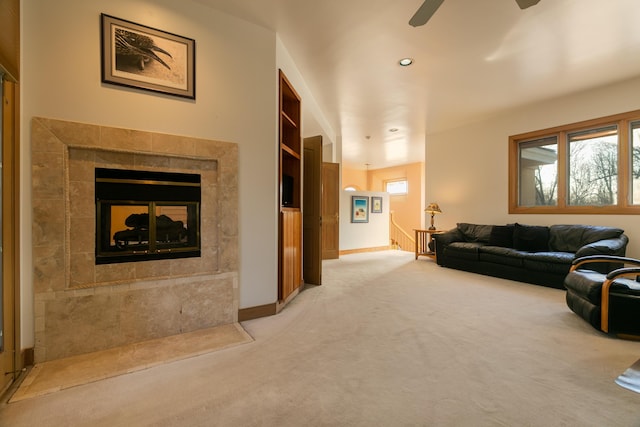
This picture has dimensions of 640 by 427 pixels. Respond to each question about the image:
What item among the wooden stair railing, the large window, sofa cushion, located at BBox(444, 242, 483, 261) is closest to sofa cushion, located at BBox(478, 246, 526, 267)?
sofa cushion, located at BBox(444, 242, 483, 261)

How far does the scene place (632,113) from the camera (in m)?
3.86

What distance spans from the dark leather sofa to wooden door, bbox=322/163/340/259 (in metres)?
2.23

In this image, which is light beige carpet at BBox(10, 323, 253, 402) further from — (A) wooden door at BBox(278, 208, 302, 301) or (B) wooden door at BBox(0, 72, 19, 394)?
(A) wooden door at BBox(278, 208, 302, 301)

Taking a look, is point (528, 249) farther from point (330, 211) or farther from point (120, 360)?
point (120, 360)

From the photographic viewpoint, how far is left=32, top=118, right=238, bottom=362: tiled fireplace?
6.37 feet

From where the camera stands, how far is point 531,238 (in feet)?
14.4

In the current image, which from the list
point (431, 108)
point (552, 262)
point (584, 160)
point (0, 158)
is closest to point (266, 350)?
point (0, 158)

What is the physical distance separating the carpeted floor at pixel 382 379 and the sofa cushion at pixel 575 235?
6.08ft

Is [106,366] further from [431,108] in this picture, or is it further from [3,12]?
[431,108]

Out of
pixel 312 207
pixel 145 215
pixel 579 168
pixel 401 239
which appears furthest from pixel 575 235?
pixel 401 239

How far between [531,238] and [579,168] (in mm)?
1443

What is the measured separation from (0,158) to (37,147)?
29 cm

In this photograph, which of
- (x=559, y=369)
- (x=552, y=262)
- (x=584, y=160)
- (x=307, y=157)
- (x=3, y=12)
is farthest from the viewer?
(x=584, y=160)

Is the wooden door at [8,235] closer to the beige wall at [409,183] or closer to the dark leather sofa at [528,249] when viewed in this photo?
the dark leather sofa at [528,249]
